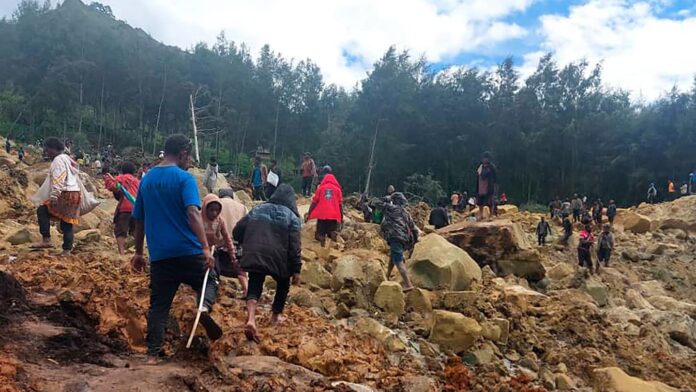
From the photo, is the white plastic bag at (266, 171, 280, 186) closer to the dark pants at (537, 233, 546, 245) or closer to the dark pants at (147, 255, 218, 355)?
the dark pants at (147, 255, 218, 355)

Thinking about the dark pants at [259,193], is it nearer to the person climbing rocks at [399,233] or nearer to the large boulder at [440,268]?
the large boulder at [440,268]

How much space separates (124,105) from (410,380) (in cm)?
4153

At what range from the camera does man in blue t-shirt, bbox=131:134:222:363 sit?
353cm

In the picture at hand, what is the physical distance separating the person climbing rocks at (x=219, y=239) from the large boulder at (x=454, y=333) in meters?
2.08

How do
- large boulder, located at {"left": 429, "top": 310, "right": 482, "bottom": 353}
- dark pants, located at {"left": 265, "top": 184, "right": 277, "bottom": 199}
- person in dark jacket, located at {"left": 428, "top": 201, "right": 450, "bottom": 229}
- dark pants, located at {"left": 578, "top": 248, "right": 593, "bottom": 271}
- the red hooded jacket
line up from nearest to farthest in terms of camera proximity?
large boulder, located at {"left": 429, "top": 310, "right": 482, "bottom": 353}, the red hooded jacket, dark pants, located at {"left": 265, "top": 184, "right": 277, "bottom": 199}, dark pants, located at {"left": 578, "top": 248, "right": 593, "bottom": 271}, person in dark jacket, located at {"left": 428, "top": 201, "right": 450, "bottom": 229}

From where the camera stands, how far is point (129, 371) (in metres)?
3.17

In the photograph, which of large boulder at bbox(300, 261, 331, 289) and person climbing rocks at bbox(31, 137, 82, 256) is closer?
person climbing rocks at bbox(31, 137, 82, 256)

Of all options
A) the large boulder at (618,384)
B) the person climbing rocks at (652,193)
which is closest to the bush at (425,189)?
the person climbing rocks at (652,193)

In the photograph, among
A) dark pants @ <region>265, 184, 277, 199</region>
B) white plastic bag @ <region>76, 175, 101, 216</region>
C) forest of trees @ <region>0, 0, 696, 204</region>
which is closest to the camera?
white plastic bag @ <region>76, 175, 101, 216</region>

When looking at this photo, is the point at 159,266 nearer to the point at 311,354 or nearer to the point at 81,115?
the point at 311,354

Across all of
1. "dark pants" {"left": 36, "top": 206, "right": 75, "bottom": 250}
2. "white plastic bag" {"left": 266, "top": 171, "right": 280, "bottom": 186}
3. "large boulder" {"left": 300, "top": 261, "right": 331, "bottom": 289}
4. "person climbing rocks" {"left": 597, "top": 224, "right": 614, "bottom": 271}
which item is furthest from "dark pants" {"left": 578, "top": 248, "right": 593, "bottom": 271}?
"dark pants" {"left": 36, "top": 206, "right": 75, "bottom": 250}

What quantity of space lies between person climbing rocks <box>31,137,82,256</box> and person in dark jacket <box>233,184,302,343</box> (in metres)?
2.59

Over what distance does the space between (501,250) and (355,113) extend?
83.9 ft

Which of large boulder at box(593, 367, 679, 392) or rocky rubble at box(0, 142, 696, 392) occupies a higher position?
rocky rubble at box(0, 142, 696, 392)
